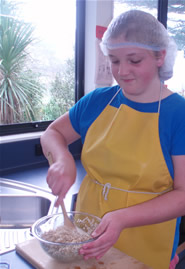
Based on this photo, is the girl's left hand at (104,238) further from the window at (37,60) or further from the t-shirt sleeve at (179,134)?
the window at (37,60)

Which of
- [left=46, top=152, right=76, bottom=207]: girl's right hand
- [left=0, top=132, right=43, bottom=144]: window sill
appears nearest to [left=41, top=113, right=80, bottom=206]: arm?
[left=46, top=152, right=76, bottom=207]: girl's right hand

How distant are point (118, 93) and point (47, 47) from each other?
1203 mm

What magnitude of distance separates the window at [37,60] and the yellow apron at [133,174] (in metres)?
1.09

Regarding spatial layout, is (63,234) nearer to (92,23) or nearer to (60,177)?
(60,177)

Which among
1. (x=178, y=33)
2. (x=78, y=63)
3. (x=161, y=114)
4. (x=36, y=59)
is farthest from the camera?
(x=178, y=33)

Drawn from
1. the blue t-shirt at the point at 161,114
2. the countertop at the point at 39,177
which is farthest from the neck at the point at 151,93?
the countertop at the point at 39,177

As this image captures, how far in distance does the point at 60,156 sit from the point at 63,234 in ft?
0.83

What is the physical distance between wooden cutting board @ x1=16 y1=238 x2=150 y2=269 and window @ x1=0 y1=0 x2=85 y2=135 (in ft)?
3.96

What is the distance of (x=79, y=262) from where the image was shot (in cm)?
73

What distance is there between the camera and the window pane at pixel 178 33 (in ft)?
9.28

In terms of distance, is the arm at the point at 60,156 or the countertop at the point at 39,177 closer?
the arm at the point at 60,156

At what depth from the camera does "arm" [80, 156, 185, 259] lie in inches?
27.5

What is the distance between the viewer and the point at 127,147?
2.98ft

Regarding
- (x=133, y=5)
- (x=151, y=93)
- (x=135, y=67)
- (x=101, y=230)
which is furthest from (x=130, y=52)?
(x=133, y=5)
